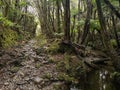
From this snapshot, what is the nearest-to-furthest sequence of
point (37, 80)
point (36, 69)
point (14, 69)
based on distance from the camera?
point (37, 80), point (14, 69), point (36, 69)

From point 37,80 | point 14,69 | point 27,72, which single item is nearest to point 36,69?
point 27,72

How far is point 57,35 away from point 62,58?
17.1ft

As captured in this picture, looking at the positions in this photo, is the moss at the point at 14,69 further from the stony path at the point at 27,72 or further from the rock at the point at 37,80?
the rock at the point at 37,80

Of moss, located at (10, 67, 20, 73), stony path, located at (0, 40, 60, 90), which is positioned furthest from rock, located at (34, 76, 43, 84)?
moss, located at (10, 67, 20, 73)

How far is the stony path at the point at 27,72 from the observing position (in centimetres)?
759

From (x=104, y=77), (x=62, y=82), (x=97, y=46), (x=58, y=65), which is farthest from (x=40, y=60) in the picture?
(x=97, y=46)

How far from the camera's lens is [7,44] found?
11.0 m

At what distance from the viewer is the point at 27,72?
8844 millimetres

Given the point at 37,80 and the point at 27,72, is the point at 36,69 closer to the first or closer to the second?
the point at 27,72

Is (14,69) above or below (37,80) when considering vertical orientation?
above

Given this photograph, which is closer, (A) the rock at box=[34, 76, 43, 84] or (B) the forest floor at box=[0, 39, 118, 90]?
(B) the forest floor at box=[0, 39, 118, 90]

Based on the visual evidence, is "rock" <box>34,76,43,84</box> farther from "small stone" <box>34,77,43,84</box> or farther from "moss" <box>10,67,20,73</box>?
"moss" <box>10,67,20,73</box>

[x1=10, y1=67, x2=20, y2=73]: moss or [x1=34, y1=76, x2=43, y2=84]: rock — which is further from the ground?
[x1=10, y1=67, x2=20, y2=73]: moss

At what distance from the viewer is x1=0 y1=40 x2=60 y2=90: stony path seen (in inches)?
299
